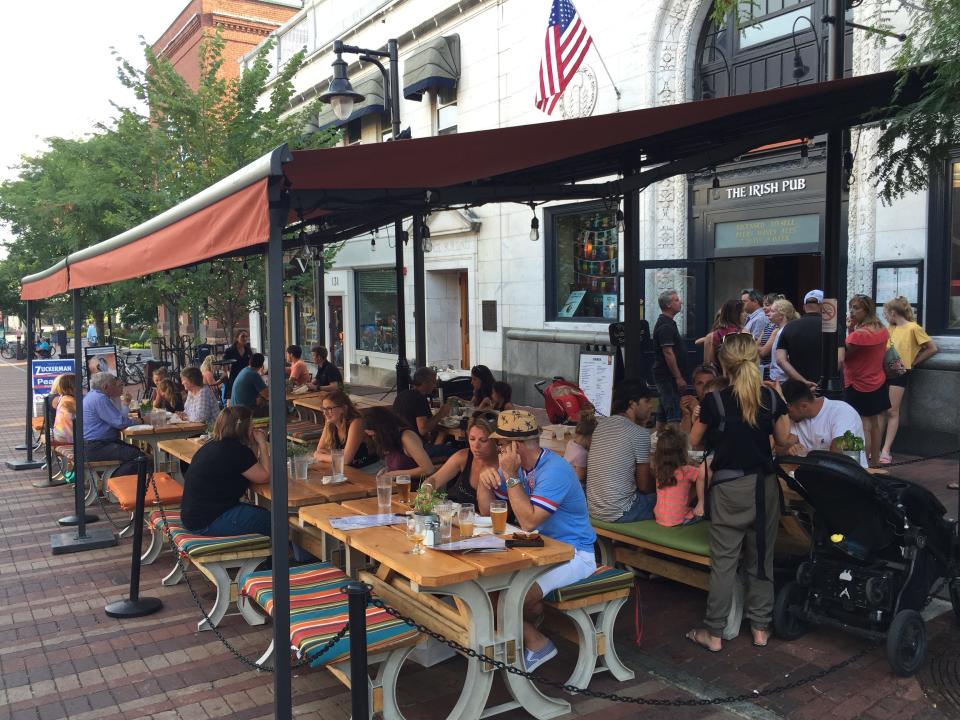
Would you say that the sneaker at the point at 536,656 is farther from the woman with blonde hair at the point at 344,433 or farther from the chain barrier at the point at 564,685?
the woman with blonde hair at the point at 344,433

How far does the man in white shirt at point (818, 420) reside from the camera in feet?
19.2

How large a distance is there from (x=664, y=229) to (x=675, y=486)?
26.6ft

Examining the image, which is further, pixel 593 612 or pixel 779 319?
pixel 779 319

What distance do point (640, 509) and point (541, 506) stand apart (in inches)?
58.2

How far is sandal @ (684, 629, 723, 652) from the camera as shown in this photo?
4918mm

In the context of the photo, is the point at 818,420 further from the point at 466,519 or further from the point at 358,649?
the point at 358,649

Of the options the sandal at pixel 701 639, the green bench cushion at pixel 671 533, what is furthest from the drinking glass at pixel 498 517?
the sandal at pixel 701 639

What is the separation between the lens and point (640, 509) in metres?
5.66

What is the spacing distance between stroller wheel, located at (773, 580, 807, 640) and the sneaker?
4.66 feet

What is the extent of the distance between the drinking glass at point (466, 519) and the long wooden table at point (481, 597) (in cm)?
27

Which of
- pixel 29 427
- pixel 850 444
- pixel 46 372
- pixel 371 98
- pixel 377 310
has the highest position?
pixel 371 98

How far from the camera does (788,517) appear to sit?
18.1 ft

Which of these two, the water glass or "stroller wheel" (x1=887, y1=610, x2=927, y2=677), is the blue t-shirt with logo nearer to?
the water glass

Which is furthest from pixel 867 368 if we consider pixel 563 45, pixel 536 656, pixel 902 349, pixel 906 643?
pixel 563 45
